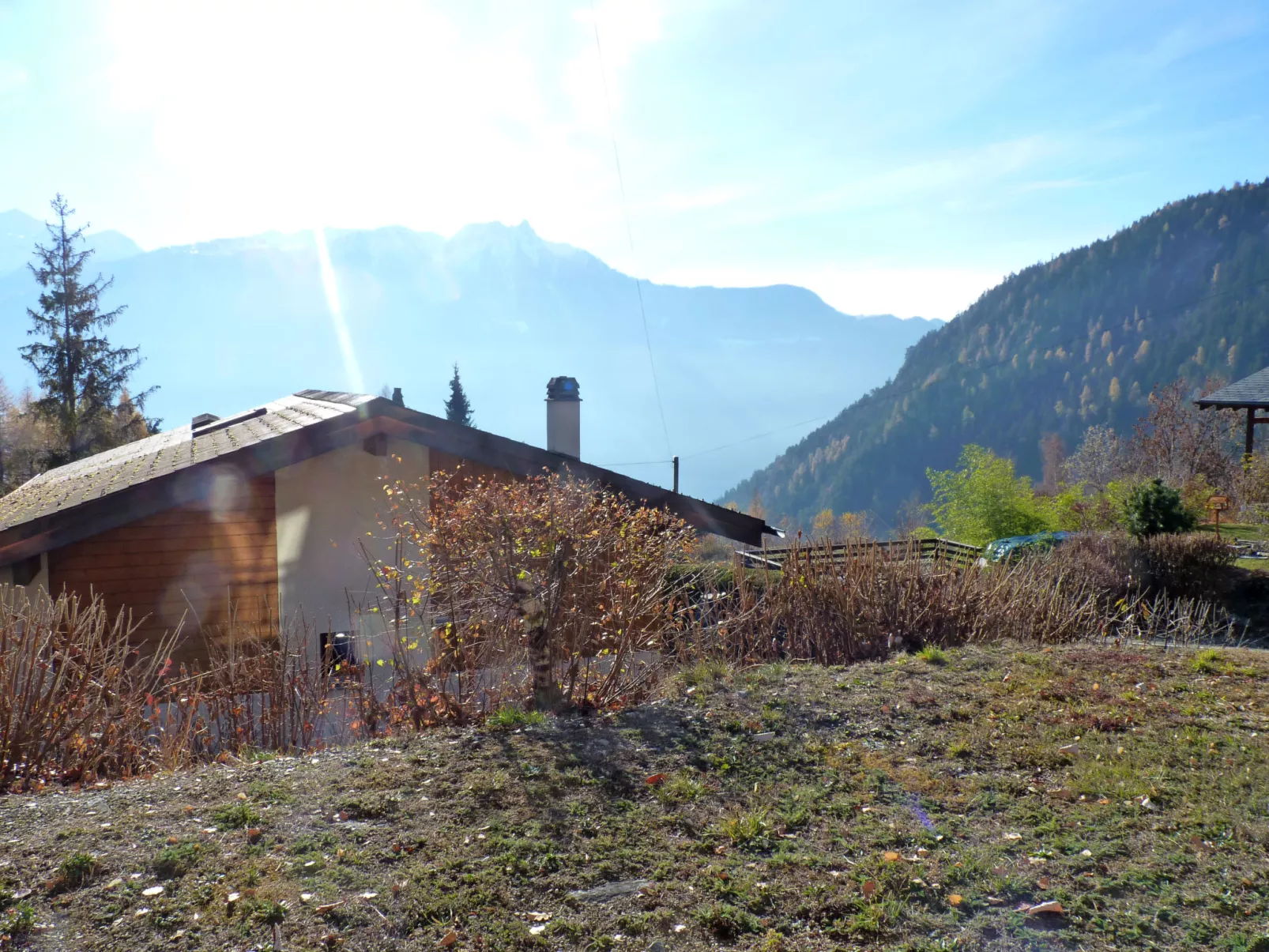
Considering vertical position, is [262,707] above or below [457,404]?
below

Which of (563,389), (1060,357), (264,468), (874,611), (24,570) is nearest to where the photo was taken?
(874,611)

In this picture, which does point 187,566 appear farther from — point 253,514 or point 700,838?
point 700,838

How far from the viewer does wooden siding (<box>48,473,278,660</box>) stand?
8445mm

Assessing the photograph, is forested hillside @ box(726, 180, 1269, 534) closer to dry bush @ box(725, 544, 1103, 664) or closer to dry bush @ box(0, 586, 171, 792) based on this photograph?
dry bush @ box(725, 544, 1103, 664)

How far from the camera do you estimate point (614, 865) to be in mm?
3092

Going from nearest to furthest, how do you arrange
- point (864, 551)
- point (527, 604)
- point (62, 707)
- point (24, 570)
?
point (62, 707) < point (527, 604) < point (864, 551) < point (24, 570)

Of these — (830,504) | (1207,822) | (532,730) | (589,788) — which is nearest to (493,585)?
(532,730)

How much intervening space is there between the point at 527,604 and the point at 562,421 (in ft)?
21.1

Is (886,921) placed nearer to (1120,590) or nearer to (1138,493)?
(1120,590)

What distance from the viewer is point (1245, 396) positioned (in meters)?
23.5

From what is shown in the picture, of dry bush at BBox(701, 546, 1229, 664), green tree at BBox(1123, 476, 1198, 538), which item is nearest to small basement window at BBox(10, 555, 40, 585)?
dry bush at BBox(701, 546, 1229, 664)

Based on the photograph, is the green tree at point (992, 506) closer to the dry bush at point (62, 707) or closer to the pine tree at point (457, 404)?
the dry bush at point (62, 707)

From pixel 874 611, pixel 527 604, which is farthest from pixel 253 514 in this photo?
pixel 874 611

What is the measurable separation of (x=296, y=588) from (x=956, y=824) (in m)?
7.41
